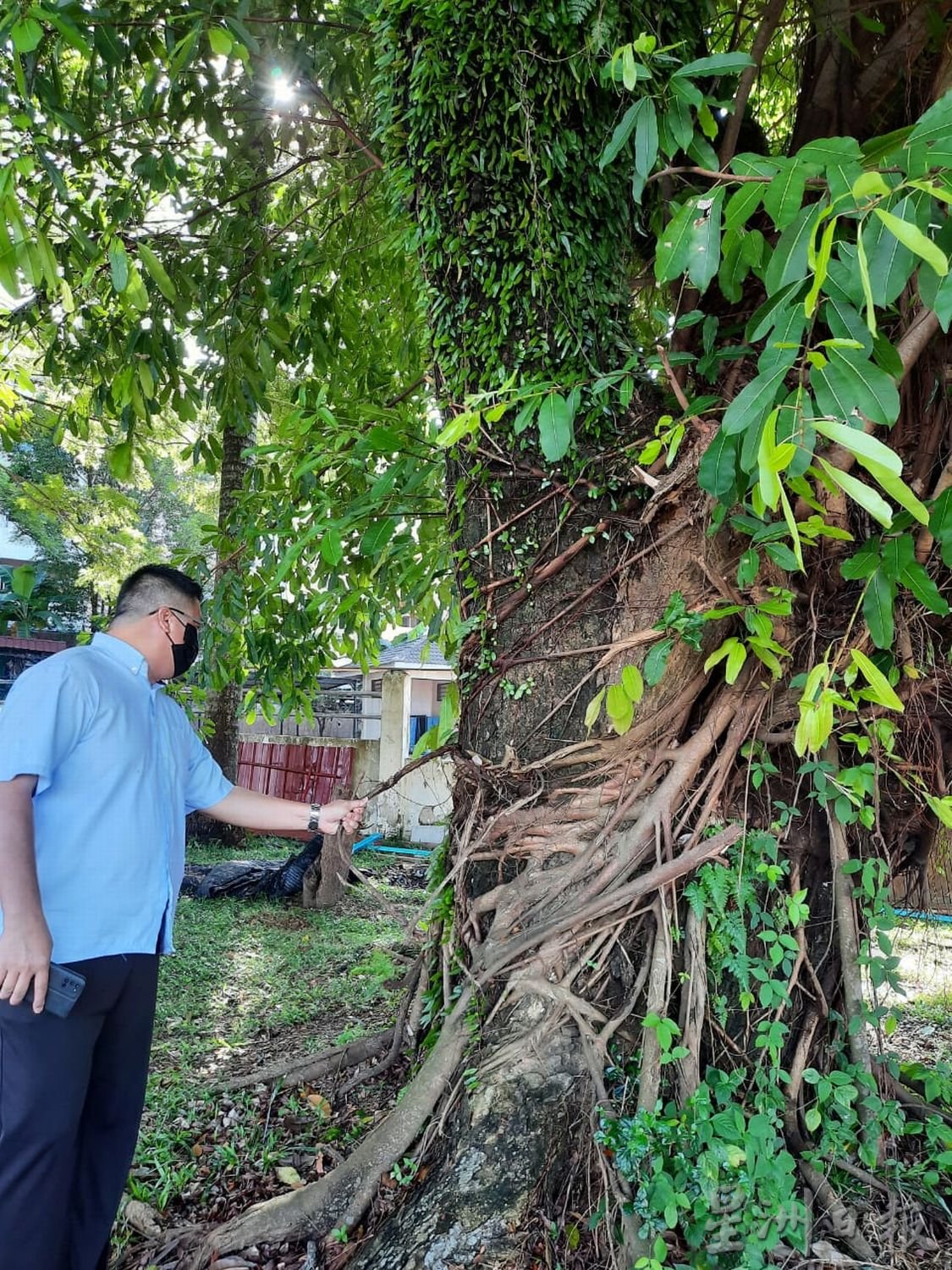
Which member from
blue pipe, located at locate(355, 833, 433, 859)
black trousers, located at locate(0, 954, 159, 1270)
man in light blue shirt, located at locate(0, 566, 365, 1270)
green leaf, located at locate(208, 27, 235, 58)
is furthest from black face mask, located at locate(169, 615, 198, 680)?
blue pipe, located at locate(355, 833, 433, 859)

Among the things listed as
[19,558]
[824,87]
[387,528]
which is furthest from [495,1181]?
[19,558]

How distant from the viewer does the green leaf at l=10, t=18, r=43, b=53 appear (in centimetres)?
195

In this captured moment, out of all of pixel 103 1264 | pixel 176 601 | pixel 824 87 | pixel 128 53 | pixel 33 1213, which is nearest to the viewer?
pixel 33 1213

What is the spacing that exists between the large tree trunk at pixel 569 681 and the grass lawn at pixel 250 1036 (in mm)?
377

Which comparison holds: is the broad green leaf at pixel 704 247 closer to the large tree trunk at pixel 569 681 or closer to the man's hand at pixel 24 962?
the large tree trunk at pixel 569 681

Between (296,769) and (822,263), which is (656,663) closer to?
(822,263)

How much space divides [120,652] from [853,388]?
1.87 m

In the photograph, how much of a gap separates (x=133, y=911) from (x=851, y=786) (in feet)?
6.00

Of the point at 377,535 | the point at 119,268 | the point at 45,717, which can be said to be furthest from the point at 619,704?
the point at 119,268

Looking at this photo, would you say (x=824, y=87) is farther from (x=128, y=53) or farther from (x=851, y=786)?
(x=128, y=53)

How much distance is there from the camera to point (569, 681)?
7.28 feet

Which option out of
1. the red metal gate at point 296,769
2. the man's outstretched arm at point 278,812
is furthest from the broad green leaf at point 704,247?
the red metal gate at point 296,769

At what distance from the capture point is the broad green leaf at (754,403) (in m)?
1.25

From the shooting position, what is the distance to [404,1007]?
266cm
